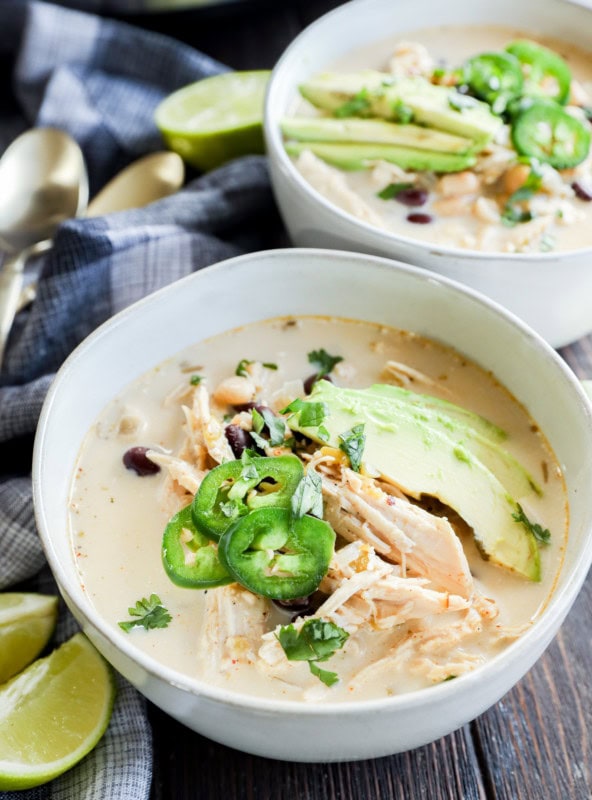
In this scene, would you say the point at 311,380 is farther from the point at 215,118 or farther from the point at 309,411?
the point at 215,118

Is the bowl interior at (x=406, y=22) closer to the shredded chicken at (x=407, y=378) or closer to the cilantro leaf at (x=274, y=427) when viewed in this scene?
the shredded chicken at (x=407, y=378)

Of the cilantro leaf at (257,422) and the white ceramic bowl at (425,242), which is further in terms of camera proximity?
the white ceramic bowl at (425,242)

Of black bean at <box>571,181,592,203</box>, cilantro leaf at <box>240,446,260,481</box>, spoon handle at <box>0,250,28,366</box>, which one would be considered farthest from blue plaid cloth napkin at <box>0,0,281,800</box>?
black bean at <box>571,181,592,203</box>

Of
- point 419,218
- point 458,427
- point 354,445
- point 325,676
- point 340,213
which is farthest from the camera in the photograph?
point 419,218

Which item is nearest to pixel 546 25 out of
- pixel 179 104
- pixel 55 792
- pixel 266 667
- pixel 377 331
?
pixel 179 104

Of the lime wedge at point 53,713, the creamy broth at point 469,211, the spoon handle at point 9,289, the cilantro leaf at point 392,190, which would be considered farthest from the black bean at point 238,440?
the spoon handle at point 9,289

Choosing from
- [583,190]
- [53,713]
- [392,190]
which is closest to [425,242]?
[392,190]
